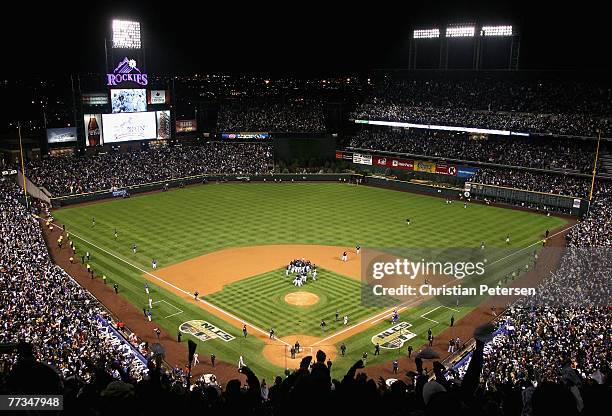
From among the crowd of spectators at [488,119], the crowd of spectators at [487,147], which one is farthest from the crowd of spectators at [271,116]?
the crowd of spectators at [487,147]

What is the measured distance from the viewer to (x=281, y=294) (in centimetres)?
3397

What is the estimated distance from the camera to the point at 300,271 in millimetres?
36250

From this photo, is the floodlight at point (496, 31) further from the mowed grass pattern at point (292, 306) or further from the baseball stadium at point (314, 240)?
the mowed grass pattern at point (292, 306)

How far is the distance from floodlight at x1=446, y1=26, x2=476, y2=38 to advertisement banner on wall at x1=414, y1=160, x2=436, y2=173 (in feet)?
59.3

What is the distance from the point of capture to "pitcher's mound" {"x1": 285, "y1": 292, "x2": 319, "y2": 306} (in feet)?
107

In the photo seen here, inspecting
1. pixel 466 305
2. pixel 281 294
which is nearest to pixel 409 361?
pixel 466 305

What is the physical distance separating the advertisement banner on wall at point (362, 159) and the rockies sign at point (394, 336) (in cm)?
4880

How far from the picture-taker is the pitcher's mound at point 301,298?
3256 centimetres

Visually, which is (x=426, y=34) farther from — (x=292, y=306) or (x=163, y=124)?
(x=292, y=306)

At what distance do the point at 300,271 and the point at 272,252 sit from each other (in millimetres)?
6476

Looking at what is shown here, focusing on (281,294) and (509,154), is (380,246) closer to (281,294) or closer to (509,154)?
(281,294)

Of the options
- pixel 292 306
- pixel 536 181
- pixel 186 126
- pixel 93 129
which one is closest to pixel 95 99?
pixel 93 129

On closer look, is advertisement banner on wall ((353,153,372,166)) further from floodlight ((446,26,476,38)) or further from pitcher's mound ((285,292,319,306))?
pitcher's mound ((285,292,319,306))

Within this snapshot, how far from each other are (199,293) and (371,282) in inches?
463
